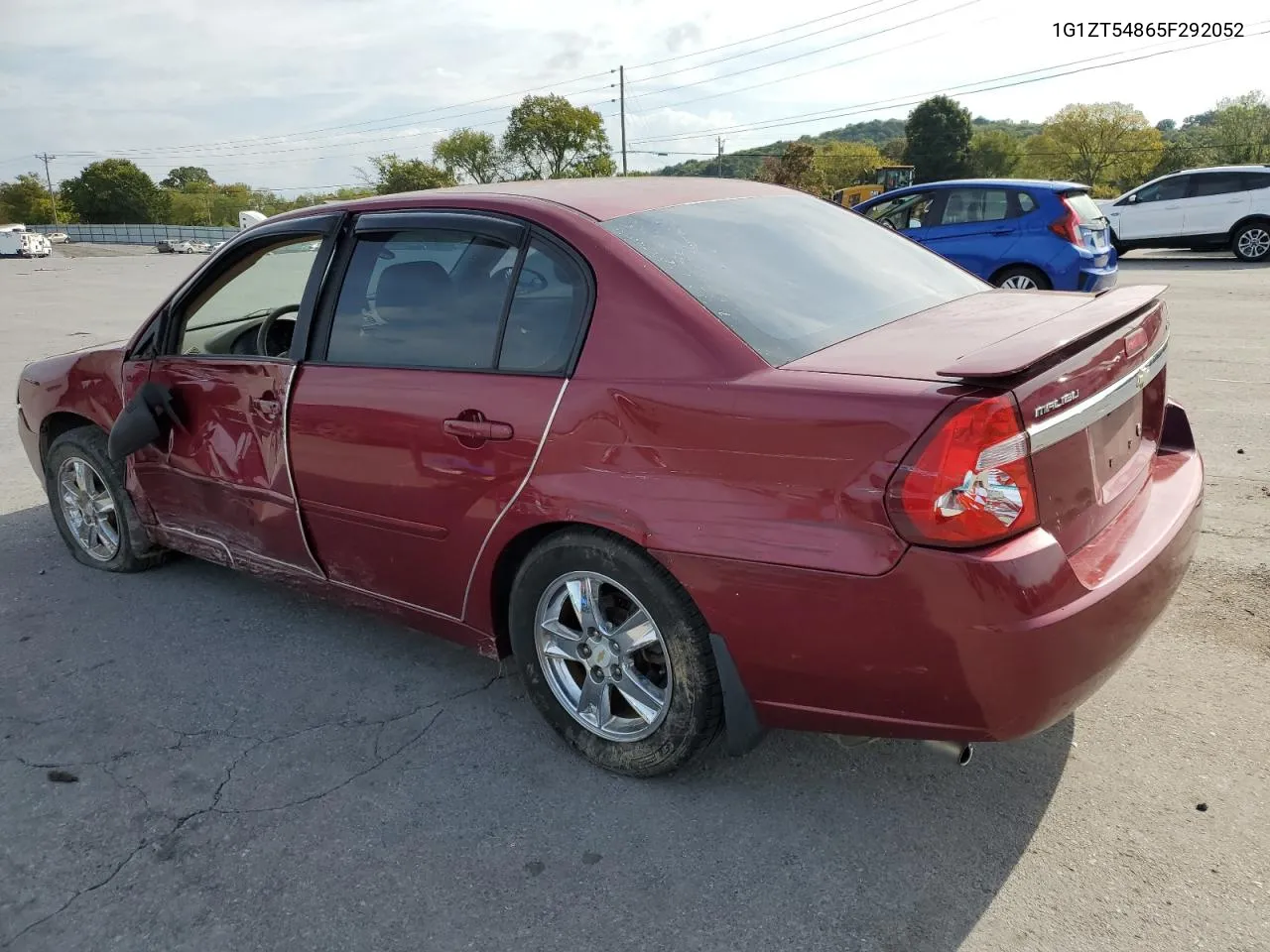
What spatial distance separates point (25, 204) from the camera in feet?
371

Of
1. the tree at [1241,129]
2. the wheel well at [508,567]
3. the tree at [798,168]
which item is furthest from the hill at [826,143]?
the wheel well at [508,567]

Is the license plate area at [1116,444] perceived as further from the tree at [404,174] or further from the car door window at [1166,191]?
the tree at [404,174]

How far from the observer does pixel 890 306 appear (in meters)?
2.99

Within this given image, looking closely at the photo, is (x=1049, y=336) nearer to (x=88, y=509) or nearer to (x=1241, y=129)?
(x=88, y=509)

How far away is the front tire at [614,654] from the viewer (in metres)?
2.55

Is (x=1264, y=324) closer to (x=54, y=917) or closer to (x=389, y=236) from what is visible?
(x=389, y=236)

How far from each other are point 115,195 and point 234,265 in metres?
120

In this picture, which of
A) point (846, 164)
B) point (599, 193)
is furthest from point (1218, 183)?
point (846, 164)

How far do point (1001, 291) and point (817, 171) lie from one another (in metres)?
78.9

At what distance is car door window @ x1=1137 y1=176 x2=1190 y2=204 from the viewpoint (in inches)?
710

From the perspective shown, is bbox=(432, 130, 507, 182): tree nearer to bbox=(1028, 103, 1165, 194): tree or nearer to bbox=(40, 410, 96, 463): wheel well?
bbox=(1028, 103, 1165, 194): tree

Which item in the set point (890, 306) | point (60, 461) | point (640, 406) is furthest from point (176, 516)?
point (890, 306)

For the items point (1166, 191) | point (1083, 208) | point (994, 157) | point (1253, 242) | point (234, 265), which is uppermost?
point (994, 157)

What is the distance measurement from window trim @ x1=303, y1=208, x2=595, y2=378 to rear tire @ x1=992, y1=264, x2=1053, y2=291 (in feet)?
29.7
